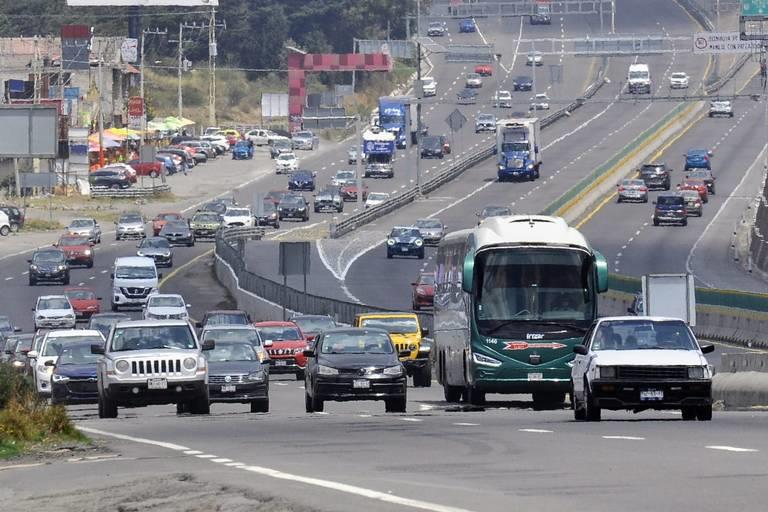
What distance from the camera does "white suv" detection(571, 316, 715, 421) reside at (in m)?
23.5

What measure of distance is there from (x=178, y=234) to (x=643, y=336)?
65149mm

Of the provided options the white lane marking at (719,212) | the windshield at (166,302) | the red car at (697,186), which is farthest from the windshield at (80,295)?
the red car at (697,186)

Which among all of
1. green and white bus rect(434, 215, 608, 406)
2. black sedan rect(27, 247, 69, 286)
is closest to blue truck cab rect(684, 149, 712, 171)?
black sedan rect(27, 247, 69, 286)

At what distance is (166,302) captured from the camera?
57.6 metres

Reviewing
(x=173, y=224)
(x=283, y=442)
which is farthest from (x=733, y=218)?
(x=283, y=442)

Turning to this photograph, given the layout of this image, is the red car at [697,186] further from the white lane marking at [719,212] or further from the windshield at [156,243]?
the windshield at [156,243]

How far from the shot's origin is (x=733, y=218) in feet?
311

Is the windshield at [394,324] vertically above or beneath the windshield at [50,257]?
above

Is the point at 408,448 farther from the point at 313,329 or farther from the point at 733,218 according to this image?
the point at 733,218

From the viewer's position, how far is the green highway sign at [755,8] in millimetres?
80250

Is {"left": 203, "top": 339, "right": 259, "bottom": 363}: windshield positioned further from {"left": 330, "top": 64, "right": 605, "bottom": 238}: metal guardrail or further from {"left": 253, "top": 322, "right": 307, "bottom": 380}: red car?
{"left": 330, "top": 64, "right": 605, "bottom": 238}: metal guardrail

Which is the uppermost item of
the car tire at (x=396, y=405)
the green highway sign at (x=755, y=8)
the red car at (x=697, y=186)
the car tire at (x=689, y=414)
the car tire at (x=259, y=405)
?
the green highway sign at (x=755, y=8)

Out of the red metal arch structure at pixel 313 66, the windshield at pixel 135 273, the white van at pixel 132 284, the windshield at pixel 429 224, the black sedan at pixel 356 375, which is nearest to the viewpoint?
the black sedan at pixel 356 375

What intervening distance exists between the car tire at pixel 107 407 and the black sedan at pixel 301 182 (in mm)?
87441
